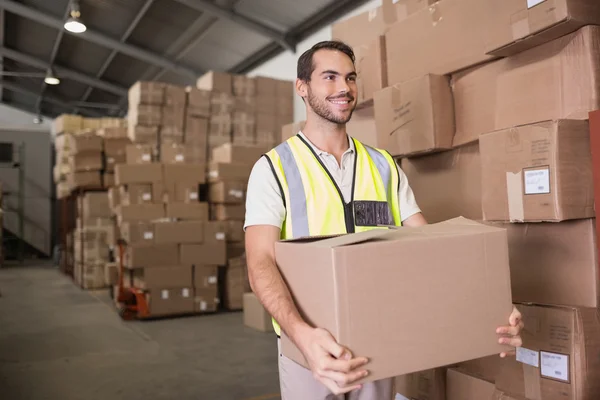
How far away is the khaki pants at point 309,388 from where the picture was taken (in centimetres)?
152

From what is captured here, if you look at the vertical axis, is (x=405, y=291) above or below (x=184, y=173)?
below

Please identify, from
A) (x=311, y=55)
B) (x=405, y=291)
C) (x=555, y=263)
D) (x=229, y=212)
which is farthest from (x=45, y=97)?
(x=405, y=291)

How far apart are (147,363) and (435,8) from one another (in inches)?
137

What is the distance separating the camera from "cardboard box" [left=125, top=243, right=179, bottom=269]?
6145mm

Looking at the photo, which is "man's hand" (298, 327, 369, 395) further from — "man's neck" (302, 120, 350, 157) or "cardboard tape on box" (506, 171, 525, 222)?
"cardboard tape on box" (506, 171, 525, 222)

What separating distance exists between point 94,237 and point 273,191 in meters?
7.88

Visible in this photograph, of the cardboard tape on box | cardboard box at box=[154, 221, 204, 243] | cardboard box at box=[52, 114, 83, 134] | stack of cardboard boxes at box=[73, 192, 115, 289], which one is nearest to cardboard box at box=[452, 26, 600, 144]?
the cardboard tape on box

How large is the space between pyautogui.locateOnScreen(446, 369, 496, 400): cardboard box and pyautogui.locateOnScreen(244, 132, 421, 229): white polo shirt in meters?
0.78

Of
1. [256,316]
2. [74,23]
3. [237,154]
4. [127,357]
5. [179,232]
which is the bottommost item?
[127,357]

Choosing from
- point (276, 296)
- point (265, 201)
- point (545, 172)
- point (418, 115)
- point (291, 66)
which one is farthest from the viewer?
point (291, 66)

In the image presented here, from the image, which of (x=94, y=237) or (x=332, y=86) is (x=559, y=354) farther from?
(x=94, y=237)

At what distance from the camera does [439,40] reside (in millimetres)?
2234

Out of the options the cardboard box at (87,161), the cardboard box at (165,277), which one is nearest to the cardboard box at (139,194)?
the cardboard box at (165,277)

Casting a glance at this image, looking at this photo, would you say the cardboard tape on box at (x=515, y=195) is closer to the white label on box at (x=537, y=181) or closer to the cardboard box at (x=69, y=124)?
the white label on box at (x=537, y=181)
